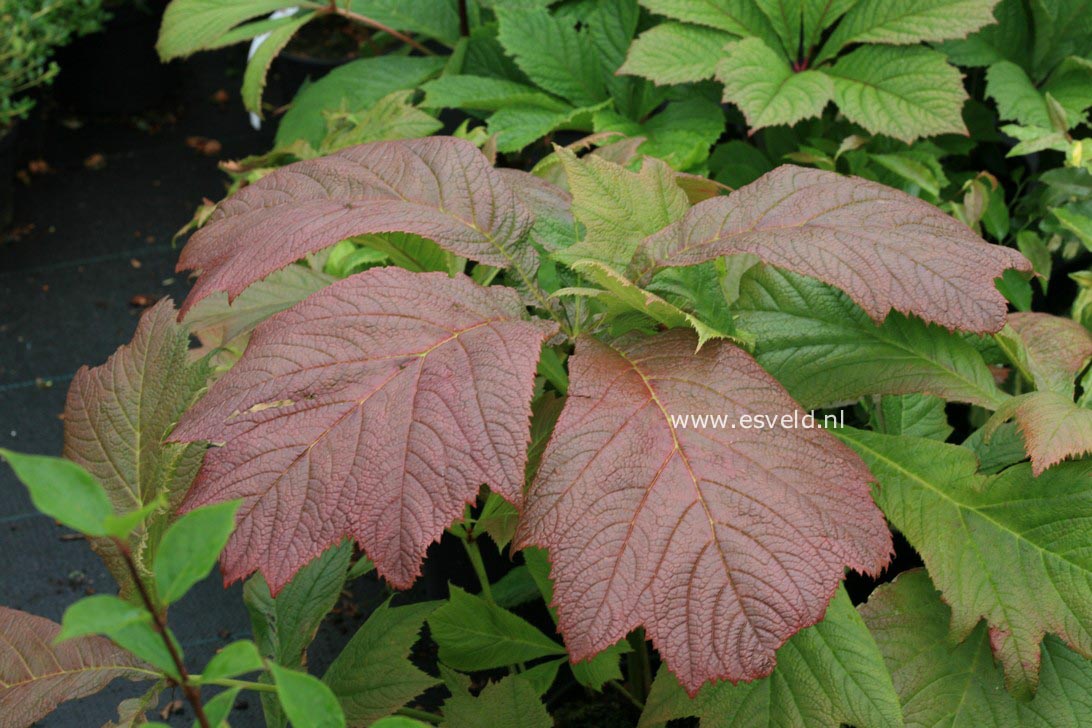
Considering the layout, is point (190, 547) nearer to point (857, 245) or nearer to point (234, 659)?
point (234, 659)

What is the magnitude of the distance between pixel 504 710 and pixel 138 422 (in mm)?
387

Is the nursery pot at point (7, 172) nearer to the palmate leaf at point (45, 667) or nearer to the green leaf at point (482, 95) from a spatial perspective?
the green leaf at point (482, 95)

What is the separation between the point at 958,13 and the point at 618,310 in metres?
0.83

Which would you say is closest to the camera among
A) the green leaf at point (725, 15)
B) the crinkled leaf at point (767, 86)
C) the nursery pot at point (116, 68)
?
the crinkled leaf at point (767, 86)

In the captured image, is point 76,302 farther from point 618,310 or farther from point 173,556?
point 173,556

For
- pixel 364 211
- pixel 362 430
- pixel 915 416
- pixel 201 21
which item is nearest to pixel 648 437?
pixel 362 430

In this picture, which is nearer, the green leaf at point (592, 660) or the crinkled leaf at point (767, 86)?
the green leaf at point (592, 660)

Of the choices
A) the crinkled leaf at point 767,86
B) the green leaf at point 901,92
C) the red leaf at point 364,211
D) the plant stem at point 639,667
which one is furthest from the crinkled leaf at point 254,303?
the green leaf at point 901,92

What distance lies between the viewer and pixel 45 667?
823mm

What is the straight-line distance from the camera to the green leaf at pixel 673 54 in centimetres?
143

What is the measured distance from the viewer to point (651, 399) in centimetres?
77

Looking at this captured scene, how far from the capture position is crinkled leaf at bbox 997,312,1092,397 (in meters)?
0.98

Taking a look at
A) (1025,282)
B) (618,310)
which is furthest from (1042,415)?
(1025,282)

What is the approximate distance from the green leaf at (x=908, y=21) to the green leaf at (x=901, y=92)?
25 millimetres
